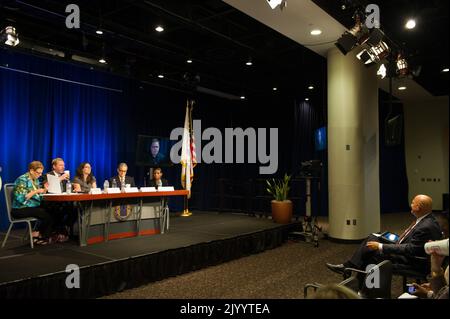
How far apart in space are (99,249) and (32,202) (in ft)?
3.38

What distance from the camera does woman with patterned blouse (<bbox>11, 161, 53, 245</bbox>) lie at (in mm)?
4156

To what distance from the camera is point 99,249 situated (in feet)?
13.2

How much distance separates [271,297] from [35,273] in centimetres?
209

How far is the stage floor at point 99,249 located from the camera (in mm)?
3199

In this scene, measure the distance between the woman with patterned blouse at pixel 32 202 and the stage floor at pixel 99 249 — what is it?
0.70 ft

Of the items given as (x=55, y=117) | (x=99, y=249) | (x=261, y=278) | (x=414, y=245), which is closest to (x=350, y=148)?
(x=261, y=278)

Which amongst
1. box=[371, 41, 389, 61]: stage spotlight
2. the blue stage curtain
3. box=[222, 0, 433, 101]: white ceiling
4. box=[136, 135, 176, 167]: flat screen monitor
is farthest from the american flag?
box=[371, 41, 389, 61]: stage spotlight

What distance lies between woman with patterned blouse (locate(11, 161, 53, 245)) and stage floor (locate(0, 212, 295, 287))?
213 mm

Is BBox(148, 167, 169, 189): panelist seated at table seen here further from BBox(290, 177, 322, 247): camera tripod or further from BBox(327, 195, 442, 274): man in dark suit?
BBox(327, 195, 442, 274): man in dark suit

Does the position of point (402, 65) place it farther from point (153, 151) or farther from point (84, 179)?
point (153, 151)

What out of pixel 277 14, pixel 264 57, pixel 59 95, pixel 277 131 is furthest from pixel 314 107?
pixel 59 95

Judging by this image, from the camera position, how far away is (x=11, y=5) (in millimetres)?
4434

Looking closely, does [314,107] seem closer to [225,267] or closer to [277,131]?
[277,131]

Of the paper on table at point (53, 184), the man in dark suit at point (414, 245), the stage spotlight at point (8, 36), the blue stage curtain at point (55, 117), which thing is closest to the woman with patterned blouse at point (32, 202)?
the paper on table at point (53, 184)
